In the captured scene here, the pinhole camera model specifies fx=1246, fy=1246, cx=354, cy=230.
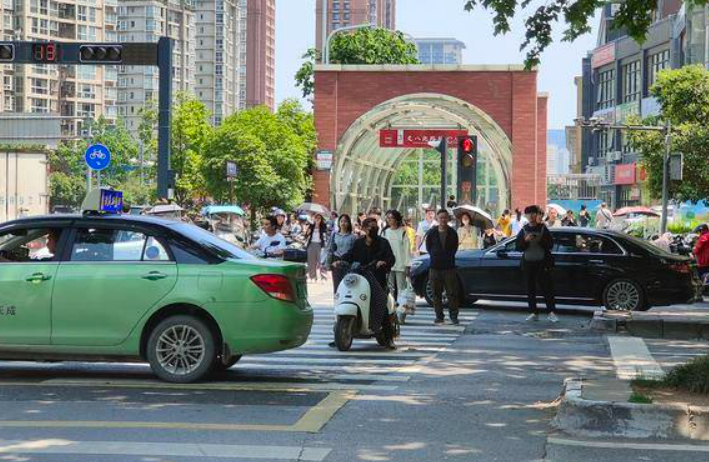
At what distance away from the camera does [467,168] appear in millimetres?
33688

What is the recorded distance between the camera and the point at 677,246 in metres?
32.3

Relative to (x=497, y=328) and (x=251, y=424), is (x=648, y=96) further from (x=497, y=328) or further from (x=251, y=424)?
(x=251, y=424)

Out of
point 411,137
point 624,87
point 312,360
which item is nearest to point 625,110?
point 624,87

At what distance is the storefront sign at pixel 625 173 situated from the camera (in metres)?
91.1

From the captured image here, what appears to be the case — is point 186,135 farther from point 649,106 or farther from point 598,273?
point 598,273

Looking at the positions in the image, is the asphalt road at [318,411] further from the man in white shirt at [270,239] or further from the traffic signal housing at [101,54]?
the traffic signal housing at [101,54]

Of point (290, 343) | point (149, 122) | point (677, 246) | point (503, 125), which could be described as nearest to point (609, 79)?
point (149, 122)

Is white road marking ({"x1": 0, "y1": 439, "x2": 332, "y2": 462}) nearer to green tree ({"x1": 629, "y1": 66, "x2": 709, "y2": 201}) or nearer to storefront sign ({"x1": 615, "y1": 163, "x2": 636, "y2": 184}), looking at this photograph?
green tree ({"x1": 629, "y1": 66, "x2": 709, "y2": 201})

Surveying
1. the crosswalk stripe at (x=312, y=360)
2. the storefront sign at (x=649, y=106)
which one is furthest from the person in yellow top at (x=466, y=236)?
the storefront sign at (x=649, y=106)

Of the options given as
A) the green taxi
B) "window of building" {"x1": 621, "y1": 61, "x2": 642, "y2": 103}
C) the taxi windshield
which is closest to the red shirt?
the taxi windshield

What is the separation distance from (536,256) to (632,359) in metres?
5.69

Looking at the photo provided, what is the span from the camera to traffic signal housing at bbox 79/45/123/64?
29.0 metres

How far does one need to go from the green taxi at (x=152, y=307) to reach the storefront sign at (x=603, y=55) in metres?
88.9

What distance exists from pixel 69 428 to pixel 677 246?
2592 cm
